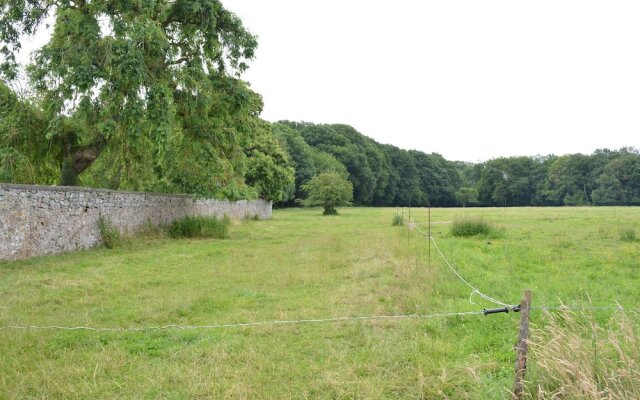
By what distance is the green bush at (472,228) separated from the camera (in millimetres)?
19203

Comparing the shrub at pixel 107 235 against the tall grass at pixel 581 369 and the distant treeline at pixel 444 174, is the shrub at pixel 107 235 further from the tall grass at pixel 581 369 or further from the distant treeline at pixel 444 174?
the distant treeline at pixel 444 174

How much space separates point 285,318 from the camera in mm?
6996

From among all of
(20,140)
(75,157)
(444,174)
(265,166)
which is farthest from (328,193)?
(444,174)

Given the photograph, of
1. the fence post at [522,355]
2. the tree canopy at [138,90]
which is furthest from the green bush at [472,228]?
the fence post at [522,355]

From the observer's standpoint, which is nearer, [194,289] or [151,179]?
[194,289]

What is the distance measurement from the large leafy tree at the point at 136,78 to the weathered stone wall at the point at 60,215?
2.13m

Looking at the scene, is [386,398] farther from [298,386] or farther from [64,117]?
[64,117]

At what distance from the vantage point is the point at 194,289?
9148mm

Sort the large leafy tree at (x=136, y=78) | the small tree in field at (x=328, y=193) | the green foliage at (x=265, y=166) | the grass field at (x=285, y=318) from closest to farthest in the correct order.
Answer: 1. the grass field at (x=285, y=318)
2. the large leafy tree at (x=136, y=78)
3. the green foliage at (x=265, y=166)
4. the small tree in field at (x=328, y=193)

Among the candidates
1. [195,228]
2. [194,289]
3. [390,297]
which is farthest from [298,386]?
[195,228]

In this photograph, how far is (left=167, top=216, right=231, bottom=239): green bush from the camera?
20.2 meters

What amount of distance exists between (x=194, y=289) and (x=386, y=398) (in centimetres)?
575

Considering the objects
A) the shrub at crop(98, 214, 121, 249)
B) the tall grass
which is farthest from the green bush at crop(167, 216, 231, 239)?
the tall grass

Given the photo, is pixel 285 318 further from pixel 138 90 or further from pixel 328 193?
pixel 328 193
